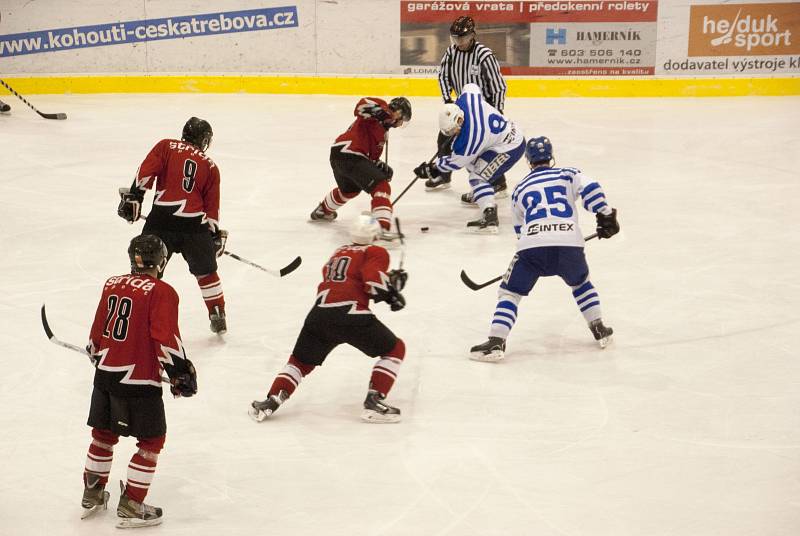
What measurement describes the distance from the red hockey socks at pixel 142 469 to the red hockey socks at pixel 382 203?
3.34m

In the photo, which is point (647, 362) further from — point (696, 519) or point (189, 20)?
point (189, 20)

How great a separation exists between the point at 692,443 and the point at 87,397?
2310 millimetres

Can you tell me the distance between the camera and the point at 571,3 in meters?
11.0

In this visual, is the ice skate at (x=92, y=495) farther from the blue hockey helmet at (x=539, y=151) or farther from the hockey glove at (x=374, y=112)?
the hockey glove at (x=374, y=112)

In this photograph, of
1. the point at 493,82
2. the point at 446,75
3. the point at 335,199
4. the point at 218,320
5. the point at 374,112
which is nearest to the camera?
the point at 218,320

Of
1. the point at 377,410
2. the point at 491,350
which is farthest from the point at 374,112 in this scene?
the point at 377,410

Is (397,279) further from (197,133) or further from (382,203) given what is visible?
(382,203)

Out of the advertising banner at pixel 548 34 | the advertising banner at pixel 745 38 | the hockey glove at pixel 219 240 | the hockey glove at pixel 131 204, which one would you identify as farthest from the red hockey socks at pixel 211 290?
the advertising banner at pixel 745 38

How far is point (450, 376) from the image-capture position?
4.47 metres

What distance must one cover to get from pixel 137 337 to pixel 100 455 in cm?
40

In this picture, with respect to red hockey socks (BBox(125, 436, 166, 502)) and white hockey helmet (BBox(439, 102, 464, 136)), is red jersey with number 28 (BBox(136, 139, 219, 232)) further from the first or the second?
white hockey helmet (BBox(439, 102, 464, 136))

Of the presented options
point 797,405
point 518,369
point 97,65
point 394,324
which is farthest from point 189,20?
point 797,405

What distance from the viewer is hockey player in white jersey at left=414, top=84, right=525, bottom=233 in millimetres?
6574

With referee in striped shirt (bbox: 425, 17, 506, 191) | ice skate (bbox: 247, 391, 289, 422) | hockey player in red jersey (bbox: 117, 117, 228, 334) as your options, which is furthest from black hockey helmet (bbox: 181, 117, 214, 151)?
referee in striped shirt (bbox: 425, 17, 506, 191)
